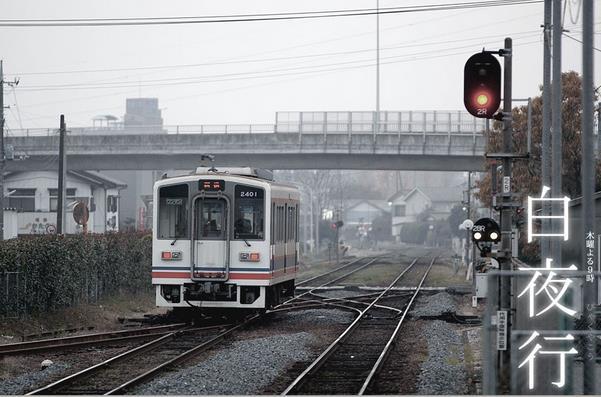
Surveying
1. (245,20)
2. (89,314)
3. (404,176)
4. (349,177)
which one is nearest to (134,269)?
(89,314)

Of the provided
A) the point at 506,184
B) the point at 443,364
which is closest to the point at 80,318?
the point at 443,364

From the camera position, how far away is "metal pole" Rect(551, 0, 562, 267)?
15.9 meters

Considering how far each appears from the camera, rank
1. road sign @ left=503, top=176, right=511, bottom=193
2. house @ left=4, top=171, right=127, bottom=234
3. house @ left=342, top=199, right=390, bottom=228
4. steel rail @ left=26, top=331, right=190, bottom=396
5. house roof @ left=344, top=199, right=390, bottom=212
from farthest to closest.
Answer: house @ left=342, top=199, right=390, bottom=228
house roof @ left=344, top=199, right=390, bottom=212
house @ left=4, top=171, right=127, bottom=234
road sign @ left=503, top=176, right=511, bottom=193
steel rail @ left=26, top=331, right=190, bottom=396

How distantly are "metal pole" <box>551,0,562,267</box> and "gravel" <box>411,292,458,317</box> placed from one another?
7830 millimetres

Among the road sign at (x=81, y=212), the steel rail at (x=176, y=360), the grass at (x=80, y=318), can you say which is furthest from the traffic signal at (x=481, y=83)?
the road sign at (x=81, y=212)

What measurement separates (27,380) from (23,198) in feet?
148

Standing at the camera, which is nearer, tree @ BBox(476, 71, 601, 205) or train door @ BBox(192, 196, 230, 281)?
train door @ BBox(192, 196, 230, 281)

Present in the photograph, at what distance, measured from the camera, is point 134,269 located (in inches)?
1093

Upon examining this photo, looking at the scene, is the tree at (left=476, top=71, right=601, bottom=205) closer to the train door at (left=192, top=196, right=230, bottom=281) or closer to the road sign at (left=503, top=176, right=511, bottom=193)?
the train door at (left=192, top=196, right=230, bottom=281)

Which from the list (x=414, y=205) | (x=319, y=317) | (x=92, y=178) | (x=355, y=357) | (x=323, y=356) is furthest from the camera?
(x=414, y=205)

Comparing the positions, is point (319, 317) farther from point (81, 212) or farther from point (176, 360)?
point (81, 212)

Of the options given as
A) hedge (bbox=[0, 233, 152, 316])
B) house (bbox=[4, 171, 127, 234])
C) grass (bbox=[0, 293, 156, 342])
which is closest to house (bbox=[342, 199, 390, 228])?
house (bbox=[4, 171, 127, 234])

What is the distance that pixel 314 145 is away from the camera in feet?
156

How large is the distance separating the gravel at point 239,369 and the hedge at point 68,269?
5072 mm
